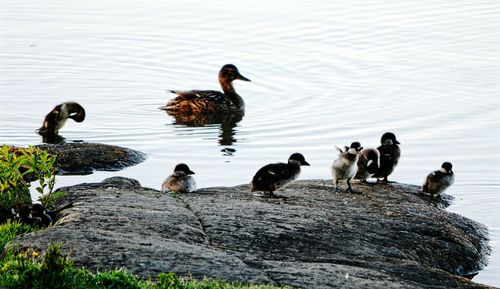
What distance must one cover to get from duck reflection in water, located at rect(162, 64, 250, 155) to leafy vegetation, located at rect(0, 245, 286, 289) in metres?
15.6

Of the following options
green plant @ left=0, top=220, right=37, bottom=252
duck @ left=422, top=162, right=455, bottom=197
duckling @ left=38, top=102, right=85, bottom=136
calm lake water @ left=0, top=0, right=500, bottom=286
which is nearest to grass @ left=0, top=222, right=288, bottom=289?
green plant @ left=0, top=220, right=37, bottom=252

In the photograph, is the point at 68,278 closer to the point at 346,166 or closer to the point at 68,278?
the point at 68,278

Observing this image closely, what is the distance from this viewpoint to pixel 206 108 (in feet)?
90.9

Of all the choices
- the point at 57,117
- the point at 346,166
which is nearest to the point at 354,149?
the point at 346,166

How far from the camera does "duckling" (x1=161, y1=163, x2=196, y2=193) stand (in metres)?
17.2

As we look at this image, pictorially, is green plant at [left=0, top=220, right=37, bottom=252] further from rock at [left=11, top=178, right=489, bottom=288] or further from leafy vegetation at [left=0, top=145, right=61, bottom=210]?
leafy vegetation at [left=0, top=145, right=61, bottom=210]

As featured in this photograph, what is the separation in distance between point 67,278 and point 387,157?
9.59 metres

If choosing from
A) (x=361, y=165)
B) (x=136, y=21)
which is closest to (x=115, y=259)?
(x=361, y=165)

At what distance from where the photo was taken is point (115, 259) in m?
11.8

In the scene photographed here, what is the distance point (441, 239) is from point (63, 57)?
18634 mm

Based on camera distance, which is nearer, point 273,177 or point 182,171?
point 273,177

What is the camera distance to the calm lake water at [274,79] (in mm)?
22688

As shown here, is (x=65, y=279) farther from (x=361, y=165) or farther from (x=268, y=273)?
(x=361, y=165)

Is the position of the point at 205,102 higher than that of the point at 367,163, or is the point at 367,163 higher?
the point at 205,102
